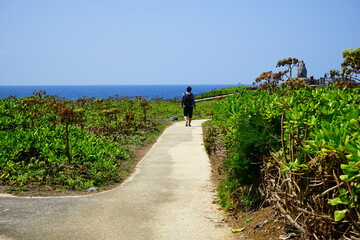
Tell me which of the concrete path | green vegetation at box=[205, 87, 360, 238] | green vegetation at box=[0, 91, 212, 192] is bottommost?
the concrete path

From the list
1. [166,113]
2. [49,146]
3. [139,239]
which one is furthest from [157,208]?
[166,113]

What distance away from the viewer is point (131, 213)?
20.4 feet

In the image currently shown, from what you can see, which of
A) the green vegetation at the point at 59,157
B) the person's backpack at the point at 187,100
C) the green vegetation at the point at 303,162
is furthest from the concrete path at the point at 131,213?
the person's backpack at the point at 187,100

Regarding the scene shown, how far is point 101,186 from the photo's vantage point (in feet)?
26.7

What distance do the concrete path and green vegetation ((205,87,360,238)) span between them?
0.72 metres

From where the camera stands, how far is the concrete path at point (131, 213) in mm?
5355

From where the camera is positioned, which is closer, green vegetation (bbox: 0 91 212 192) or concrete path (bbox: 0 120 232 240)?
concrete path (bbox: 0 120 232 240)

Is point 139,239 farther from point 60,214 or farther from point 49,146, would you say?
point 49,146

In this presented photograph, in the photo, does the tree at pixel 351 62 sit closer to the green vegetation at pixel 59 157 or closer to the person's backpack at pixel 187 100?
the green vegetation at pixel 59 157

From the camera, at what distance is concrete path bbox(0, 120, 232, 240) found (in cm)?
536

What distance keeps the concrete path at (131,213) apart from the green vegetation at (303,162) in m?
0.72

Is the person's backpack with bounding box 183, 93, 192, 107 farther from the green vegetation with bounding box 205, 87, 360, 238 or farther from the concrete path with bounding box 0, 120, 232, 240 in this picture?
the green vegetation with bounding box 205, 87, 360, 238

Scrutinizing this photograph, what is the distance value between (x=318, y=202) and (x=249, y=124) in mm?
2273

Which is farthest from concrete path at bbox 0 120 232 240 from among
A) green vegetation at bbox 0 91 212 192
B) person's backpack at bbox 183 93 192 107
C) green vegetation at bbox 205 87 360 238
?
person's backpack at bbox 183 93 192 107
